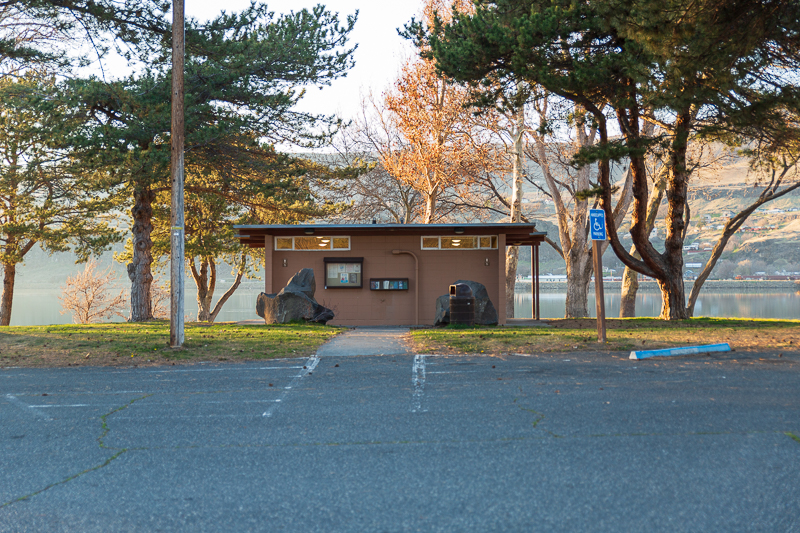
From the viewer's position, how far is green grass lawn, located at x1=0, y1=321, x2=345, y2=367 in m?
10.0

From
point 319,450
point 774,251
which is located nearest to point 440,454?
point 319,450

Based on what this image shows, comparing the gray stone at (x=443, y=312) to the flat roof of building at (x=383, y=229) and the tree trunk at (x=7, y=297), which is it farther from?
the tree trunk at (x=7, y=297)

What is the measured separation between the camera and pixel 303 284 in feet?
56.4

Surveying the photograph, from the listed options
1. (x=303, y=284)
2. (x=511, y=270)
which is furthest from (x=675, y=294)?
(x=511, y=270)

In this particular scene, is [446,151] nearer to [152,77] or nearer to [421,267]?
[421,267]

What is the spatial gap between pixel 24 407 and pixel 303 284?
10.8 metres

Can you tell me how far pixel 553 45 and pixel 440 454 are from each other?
12.5 m

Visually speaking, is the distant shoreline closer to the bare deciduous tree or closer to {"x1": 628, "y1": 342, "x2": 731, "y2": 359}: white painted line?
the bare deciduous tree

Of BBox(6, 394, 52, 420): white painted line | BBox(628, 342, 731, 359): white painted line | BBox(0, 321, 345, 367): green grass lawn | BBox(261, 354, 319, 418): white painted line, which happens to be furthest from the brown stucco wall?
BBox(6, 394, 52, 420): white painted line

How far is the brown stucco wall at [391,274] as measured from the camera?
19531 millimetres

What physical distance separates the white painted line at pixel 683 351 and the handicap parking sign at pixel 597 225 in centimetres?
214

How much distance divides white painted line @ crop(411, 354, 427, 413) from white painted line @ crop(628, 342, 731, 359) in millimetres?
3155

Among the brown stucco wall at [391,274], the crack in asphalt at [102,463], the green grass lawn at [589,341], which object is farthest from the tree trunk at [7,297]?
the crack in asphalt at [102,463]

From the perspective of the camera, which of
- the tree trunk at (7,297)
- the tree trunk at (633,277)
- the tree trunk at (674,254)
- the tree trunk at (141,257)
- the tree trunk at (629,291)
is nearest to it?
the tree trunk at (674,254)
